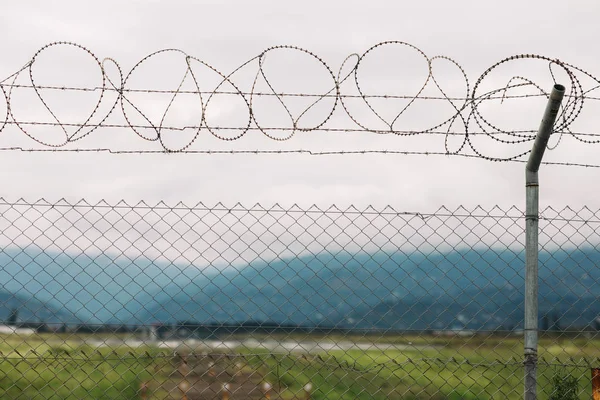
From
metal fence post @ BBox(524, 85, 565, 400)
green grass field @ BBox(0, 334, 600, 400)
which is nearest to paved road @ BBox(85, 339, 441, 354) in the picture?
green grass field @ BBox(0, 334, 600, 400)

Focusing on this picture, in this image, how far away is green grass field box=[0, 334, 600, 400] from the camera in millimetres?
5516

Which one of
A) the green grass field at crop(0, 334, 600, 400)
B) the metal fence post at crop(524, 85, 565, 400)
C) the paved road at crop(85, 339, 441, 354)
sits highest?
the metal fence post at crop(524, 85, 565, 400)

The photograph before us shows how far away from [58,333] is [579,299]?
3.63m

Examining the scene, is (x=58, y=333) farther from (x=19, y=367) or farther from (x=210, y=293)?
(x=210, y=293)

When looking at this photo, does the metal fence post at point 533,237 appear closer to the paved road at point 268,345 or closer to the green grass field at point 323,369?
the green grass field at point 323,369

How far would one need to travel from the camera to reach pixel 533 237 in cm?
612

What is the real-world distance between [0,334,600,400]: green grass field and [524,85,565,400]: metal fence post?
133 millimetres

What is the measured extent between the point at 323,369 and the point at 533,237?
1.70 metres

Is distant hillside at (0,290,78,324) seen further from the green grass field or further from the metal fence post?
the metal fence post

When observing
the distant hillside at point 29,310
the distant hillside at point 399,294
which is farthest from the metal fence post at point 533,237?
the distant hillside at point 29,310

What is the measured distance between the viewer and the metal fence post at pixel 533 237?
600 cm

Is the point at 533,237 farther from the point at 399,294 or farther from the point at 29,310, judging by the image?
the point at 29,310

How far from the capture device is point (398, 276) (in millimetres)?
6012

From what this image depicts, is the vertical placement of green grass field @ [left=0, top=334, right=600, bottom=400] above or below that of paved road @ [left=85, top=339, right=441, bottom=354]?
below
